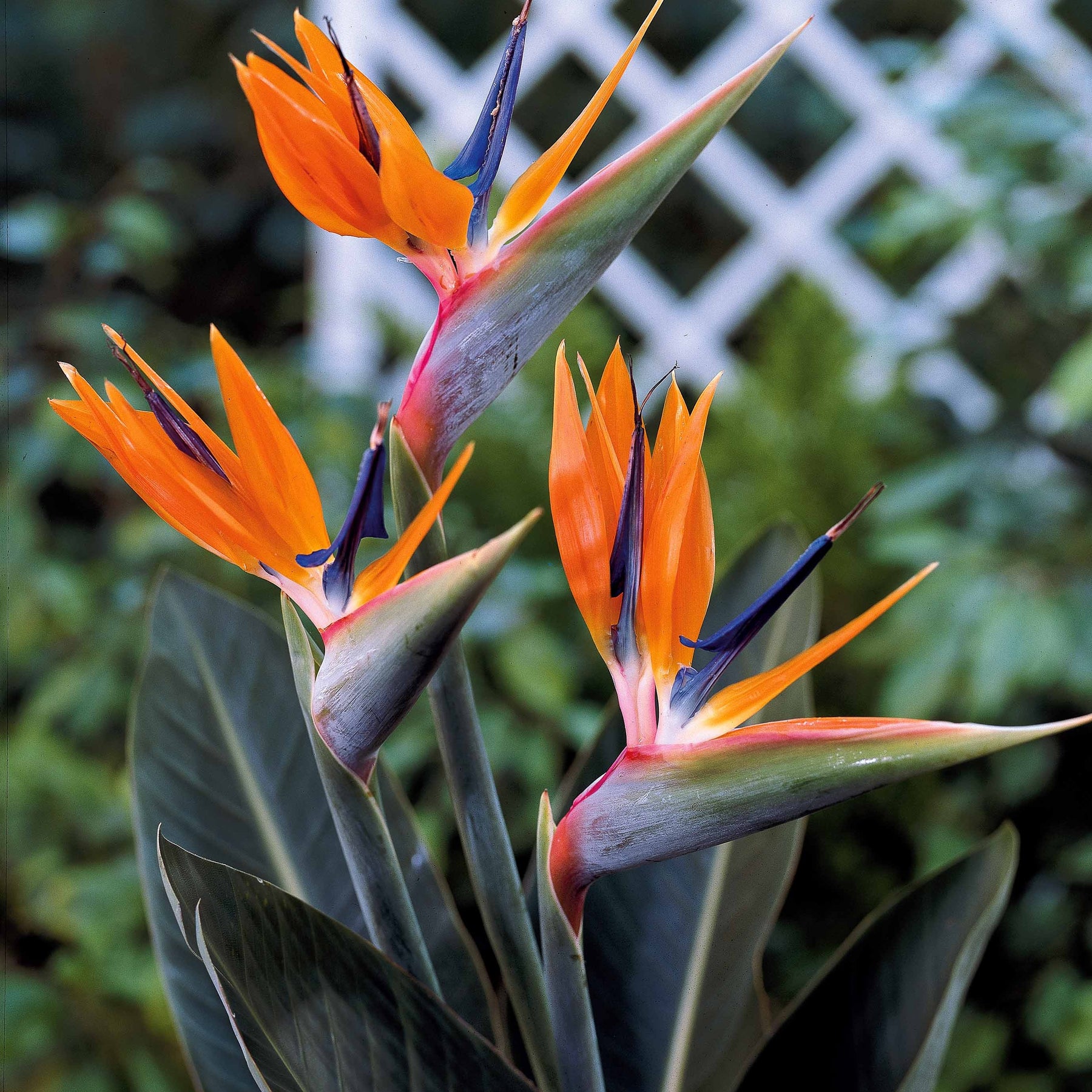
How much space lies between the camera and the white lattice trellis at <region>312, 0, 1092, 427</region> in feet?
4.30

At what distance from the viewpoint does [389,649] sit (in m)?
0.21

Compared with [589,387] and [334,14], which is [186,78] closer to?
[334,14]

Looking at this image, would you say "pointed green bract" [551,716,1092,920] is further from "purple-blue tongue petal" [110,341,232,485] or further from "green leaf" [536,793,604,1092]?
"purple-blue tongue petal" [110,341,232,485]

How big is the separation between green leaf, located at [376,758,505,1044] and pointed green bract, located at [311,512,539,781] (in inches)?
5.3

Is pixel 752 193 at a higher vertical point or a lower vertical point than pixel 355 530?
higher

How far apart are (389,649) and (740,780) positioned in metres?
0.08

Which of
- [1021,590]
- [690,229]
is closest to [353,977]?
[1021,590]

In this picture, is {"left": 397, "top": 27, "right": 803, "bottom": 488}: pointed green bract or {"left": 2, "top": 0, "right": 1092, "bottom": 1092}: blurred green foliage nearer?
{"left": 397, "top": 27, "right": 803, "bottom": 488}: pointed green bract

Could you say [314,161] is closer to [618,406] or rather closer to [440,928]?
[618,406]

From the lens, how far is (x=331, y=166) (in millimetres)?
239

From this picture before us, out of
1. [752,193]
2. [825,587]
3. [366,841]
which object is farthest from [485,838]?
[752,193]

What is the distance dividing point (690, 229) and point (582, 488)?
2495 mm

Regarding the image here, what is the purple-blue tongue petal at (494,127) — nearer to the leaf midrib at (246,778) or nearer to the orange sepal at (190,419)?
the orange sepal at (190,419)

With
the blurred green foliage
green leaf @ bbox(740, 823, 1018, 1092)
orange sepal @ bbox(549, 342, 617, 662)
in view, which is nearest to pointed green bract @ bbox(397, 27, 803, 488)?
orange sepal @ bbox(549, 342, 617, 662)
